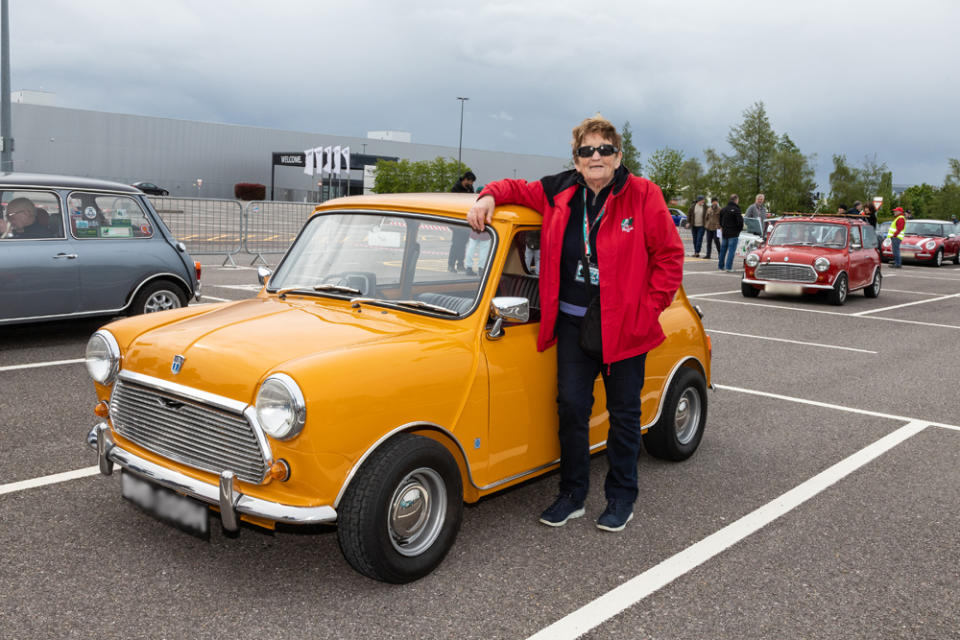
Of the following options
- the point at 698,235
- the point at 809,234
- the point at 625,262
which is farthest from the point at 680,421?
the point at 698,235

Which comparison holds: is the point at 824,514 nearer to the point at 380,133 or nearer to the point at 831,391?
the point at 831,391

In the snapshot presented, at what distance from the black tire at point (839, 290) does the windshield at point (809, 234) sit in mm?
924

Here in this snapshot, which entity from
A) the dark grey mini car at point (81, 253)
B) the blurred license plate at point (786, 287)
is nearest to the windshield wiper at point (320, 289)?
the dark grey mini car at point (81, 253)

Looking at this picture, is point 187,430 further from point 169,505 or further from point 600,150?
point 600,150

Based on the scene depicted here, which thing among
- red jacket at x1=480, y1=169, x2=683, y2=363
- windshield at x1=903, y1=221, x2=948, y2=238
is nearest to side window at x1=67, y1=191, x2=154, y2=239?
red jacket at x1=480, y1=169, x2=683, y2=363

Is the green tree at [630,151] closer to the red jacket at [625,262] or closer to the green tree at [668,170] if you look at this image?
the green tree at [668,170]

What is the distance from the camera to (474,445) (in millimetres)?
3609

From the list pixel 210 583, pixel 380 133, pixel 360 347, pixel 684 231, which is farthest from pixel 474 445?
pixel 380 133

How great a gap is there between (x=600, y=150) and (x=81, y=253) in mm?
6219

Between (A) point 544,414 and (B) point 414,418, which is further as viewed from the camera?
(A) point 544,414

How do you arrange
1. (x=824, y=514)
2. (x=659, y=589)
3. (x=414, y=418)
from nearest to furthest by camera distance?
(x=414, y=418), (x=659, y=589), (x=824, y=514)

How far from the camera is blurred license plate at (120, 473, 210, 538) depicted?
3.28 metres

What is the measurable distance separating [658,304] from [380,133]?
9356cm

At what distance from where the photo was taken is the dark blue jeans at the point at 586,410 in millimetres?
3926
